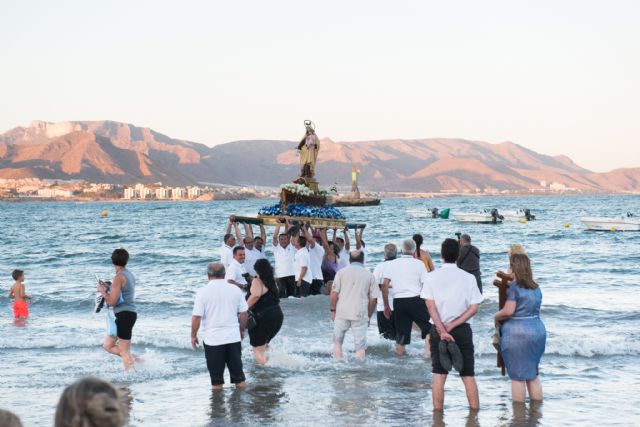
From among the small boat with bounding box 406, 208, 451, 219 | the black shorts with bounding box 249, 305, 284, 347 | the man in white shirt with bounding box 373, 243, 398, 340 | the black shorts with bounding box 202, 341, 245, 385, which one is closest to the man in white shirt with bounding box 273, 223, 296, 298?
the man in white shirt with bounding box 373, 243, 398, 340

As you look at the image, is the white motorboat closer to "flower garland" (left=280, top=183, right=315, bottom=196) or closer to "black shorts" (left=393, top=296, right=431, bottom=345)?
"flower garland" (left=280, top=183, right=315, bottom=196)

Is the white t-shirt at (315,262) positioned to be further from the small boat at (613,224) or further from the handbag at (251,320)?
the small boat at (613,224)

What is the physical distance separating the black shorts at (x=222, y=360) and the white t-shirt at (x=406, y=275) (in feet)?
9.70

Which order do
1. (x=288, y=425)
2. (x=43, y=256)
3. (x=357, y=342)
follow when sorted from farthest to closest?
(x=43, y=256) → (x=357, y=342) → (x=288, y=425)

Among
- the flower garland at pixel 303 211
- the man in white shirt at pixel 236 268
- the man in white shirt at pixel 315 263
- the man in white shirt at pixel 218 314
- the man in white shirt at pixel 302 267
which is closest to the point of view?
the man in white shirt at pixel 218 314

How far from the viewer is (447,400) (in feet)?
32.8

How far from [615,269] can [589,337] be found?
58.6ft

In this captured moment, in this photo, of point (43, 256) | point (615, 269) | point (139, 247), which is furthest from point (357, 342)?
point (139, 247)

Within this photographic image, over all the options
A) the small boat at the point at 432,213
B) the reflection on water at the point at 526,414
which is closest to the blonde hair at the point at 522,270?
the reflection on water at the point at 526,414

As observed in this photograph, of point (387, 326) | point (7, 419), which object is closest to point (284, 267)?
point (387, 326)

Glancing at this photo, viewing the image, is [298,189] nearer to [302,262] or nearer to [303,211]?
[303,211]

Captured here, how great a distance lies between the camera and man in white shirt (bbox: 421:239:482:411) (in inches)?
336

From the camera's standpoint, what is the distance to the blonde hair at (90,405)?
296 cm

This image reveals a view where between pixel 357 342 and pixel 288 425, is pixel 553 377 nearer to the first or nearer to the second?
pixel 357 342
